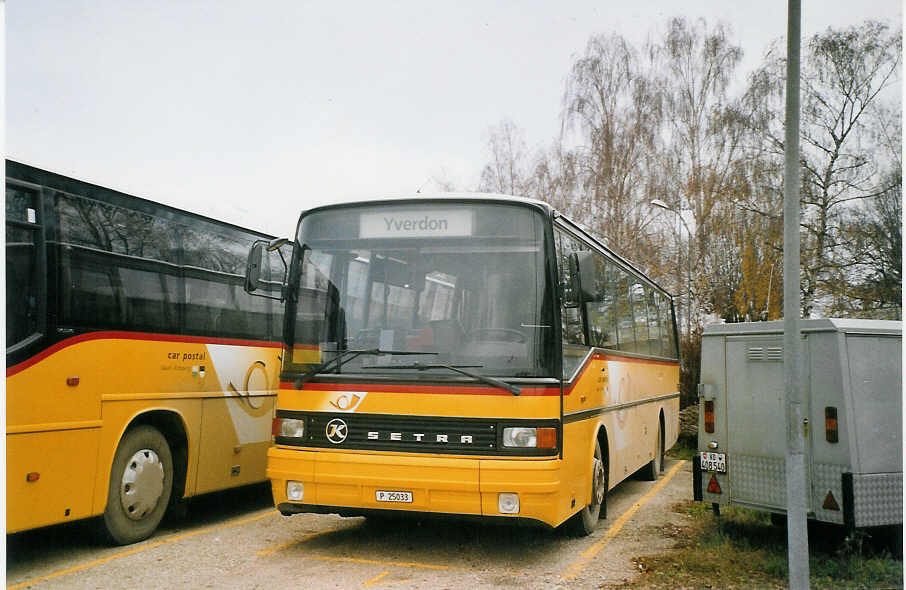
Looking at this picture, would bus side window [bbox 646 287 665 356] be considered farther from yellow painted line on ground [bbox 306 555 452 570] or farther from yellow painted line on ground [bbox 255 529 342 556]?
yellow painted line on ground [bbox 306 555 452 570]

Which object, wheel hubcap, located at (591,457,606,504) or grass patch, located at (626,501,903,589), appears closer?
grass patch, located at (626,501,903,589)

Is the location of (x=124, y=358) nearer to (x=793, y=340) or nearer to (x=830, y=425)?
(x=793, y=340)

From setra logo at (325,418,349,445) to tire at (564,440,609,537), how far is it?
2.52m

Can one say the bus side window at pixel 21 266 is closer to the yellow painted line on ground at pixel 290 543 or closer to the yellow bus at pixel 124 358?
the yellow bus at pixel 124 358

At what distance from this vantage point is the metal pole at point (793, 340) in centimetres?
595

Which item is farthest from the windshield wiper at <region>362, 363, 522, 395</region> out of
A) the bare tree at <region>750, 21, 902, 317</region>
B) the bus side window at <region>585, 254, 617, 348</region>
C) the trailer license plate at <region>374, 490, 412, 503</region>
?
the bare tree at <region>750, 21, 902, 317</region>

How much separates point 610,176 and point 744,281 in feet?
22.0

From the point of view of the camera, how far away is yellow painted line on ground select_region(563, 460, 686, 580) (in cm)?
716

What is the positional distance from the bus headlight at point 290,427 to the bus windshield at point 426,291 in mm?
461

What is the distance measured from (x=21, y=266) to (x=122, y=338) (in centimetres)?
131

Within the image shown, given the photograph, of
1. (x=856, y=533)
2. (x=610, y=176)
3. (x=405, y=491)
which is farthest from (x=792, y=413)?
(x=610, y=176)

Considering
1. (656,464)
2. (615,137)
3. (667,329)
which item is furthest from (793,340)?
(615,137)

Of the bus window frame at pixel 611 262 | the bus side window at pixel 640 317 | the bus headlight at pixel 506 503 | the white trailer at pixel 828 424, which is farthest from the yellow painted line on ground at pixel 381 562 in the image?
the bus side window at pixel 640 317

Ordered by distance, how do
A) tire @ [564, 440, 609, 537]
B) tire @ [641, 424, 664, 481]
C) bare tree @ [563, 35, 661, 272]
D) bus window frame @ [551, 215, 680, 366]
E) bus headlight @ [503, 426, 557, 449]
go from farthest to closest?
bare tree @ [563, 35, 661, 272] < tire @ [641, 424, 664, 481] < tire @ [564, 440, 609, 537] < bus window frame @ [551, 215, 680, 366] < bus headlight @ [503, 426, 557, 449]
